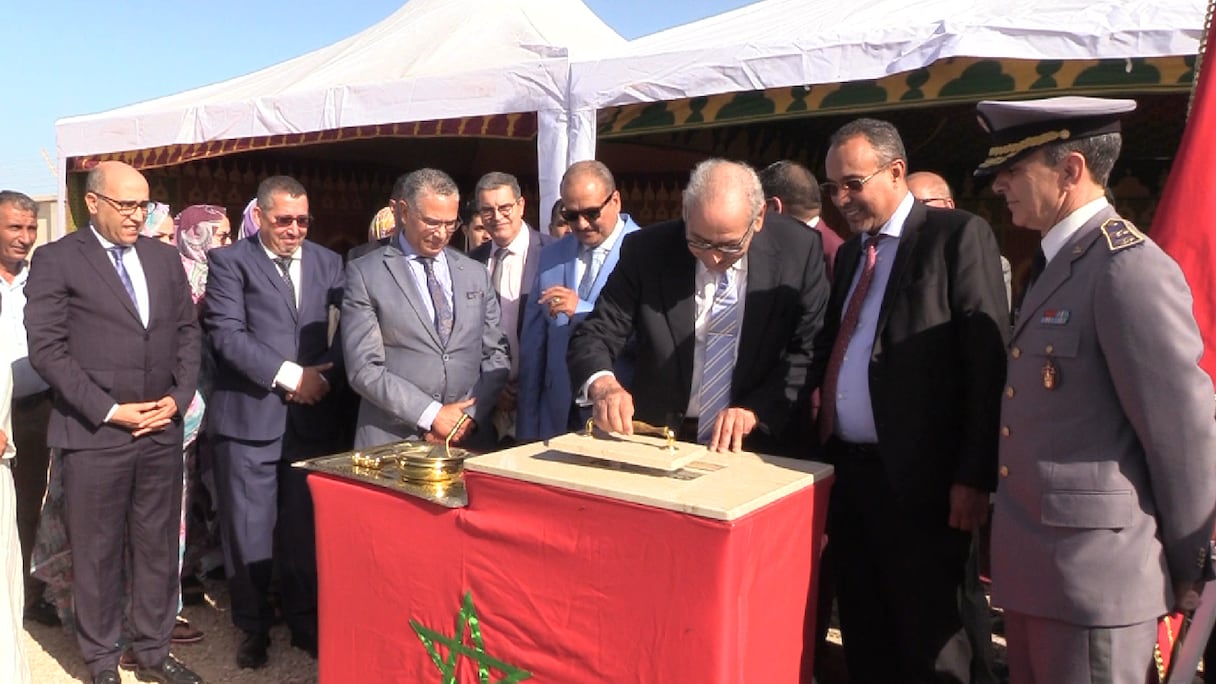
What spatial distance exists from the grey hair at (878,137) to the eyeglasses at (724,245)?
0.97 ft

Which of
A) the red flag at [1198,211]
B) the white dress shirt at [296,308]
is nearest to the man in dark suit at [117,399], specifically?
the white dress shirt at [296,308]

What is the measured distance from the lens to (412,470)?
2227mm

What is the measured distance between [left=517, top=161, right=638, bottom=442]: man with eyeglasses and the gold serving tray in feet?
2.30

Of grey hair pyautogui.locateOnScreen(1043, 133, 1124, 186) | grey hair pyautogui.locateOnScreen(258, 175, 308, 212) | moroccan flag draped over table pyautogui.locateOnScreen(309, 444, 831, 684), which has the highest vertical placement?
grey hair pyautogui.locateOnScreen(1043, 133, 1124, 186)

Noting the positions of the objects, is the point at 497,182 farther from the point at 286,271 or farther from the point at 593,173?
Result: the point at 286,271

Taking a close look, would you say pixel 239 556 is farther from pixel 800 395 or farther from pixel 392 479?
pixel 800 395

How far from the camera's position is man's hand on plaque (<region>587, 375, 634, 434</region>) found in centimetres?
210

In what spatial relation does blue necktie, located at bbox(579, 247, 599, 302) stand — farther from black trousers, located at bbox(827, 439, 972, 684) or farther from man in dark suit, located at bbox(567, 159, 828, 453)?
black trousers, located at bbox(827, 439, 972, 684)

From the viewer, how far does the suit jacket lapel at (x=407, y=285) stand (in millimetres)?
2893

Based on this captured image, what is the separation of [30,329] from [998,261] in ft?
9.18

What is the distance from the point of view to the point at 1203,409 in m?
1.56

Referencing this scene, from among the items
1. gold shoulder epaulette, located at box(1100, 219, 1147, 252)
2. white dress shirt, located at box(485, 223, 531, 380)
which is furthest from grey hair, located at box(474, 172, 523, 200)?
gold shoulder epaulette, located at box(1100, 219, 1147, 252)

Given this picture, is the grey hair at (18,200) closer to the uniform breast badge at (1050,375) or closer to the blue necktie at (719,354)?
the blue necktie at (719,354)

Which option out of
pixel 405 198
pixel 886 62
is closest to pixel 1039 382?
pixel 405 198
